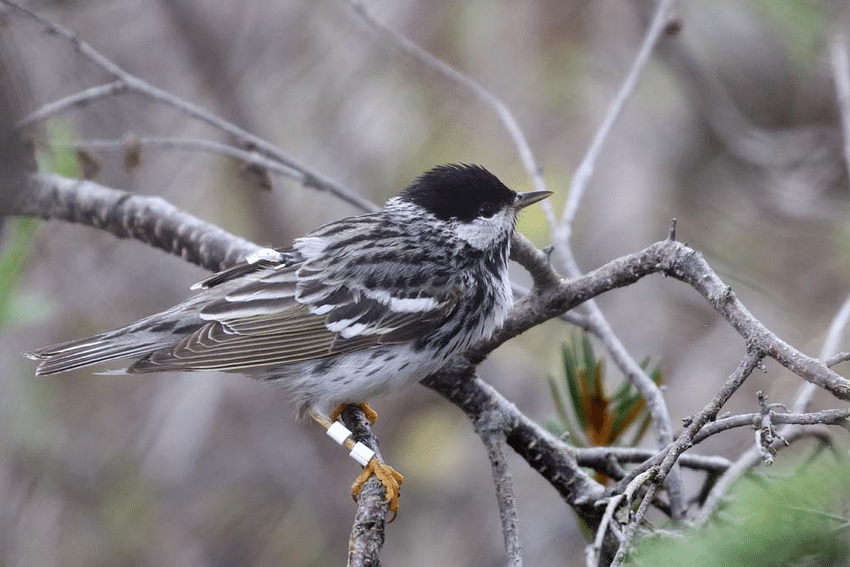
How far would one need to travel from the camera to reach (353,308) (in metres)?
3.32

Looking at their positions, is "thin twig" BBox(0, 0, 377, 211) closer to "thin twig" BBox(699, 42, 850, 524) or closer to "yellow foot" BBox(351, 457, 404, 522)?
"yellow foot" BBox(351, 457, 404, 522)

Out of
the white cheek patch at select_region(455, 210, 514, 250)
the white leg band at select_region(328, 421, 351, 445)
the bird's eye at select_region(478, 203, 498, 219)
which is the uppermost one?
the bird's eye at select_region(478, 203, 498, 219)

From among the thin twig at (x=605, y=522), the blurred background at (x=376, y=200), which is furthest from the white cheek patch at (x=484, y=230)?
the blurred background at (x=376, y=200)

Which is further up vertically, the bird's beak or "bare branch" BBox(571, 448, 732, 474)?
the bird's beak

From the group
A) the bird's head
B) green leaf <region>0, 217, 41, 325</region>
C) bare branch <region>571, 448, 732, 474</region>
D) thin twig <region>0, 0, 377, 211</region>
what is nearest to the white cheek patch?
the bird's head

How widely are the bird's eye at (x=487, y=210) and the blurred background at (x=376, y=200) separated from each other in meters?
2.29

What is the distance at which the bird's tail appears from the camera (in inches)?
123

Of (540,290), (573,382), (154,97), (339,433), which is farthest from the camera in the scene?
(154,97)

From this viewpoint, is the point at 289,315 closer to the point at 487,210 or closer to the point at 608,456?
the point at 487,210

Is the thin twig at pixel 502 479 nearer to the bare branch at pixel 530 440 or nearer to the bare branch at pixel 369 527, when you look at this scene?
the bare branch at pixel 530 440

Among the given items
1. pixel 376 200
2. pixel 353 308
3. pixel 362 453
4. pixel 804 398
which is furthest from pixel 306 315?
pixel 376 200

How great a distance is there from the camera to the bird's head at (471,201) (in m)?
3.49

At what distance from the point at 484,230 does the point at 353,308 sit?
24.2 inches

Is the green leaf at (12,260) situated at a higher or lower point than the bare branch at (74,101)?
lower
